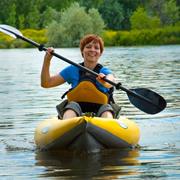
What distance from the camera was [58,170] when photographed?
25.5ft

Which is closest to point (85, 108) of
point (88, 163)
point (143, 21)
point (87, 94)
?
point (87, 94)

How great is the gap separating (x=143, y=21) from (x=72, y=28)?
18.9m

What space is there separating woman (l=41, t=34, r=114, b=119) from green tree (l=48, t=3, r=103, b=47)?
5644 cm

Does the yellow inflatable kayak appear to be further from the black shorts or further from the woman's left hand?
the woman's left hand

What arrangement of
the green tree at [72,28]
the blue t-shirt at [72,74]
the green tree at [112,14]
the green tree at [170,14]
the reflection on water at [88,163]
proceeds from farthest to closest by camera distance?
the green tree at [112,14], the green tree at [170,14], the green tree at [72,28], the blue t-shirt at [72,74], the reflection on water at [88,163]

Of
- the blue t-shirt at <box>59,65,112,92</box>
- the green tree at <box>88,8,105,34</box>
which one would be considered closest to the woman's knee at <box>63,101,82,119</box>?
the blue t-shirt at <box>59,65,112,92</box>

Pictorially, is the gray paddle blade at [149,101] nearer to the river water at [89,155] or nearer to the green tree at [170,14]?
the river water at [89,155]

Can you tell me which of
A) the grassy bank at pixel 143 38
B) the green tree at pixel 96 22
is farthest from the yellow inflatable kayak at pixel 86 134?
the grassy bank at pixel 143 38

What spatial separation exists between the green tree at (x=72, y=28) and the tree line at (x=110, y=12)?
16410 mm

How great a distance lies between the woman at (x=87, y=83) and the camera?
29.2ft

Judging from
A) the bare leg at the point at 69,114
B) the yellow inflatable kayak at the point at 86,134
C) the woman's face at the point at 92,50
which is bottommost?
the yellow inflatable kayak at the point at 86,134

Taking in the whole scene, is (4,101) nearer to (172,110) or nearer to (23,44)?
(172,110)

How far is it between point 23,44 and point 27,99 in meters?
60.2

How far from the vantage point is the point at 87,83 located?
898cm
